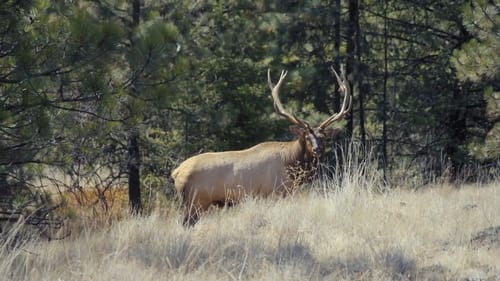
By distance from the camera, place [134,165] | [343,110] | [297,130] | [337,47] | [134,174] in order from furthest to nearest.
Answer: [337,47]
[134,174]
[134,165]
[343,110]
[297,130]

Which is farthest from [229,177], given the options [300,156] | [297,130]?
[297,130]

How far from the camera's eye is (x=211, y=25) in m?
16.6

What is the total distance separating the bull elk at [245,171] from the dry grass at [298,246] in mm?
1143

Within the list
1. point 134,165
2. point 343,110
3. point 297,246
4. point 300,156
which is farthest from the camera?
point 134,165

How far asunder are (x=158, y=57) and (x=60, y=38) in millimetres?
969

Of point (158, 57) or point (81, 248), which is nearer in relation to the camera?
point (81, 248)

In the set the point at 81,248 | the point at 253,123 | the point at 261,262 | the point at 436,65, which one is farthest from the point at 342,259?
the point at 436,65

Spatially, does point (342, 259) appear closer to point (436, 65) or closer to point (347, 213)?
point (347, 213)

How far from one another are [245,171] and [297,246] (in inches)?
152

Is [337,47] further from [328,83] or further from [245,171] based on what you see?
[245,171]

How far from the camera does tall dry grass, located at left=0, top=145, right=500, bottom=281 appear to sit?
21.4 feet

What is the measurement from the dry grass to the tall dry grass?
0.03 ft

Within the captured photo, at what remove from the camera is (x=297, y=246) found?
24.3 ft

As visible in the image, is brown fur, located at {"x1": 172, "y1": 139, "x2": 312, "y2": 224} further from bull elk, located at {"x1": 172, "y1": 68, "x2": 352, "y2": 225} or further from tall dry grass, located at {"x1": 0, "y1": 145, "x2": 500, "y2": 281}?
tall dry grass, located at {"x1": 0, "y1": 145, "x2": 500, "y2": 281}
